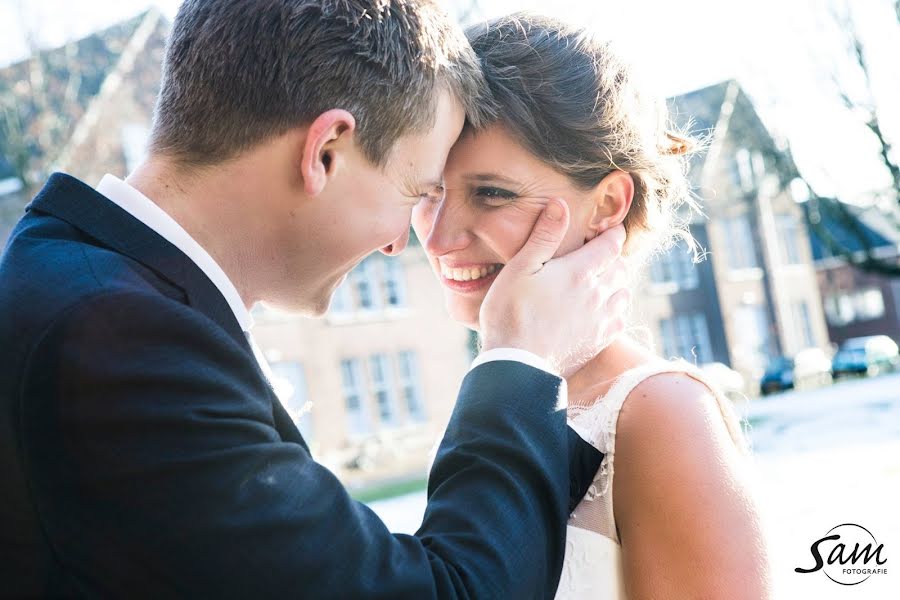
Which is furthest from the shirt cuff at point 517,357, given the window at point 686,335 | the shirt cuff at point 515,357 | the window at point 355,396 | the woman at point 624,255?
the window at point 686,335

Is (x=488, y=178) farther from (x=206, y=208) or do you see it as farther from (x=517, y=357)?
(x=206, y=208)

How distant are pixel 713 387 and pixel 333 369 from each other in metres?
25.4

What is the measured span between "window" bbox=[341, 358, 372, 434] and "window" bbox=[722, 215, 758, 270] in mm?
17917

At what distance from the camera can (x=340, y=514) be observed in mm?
1549

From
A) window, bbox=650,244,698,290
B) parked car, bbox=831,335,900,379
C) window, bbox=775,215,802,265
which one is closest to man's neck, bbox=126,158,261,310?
window, bbox=650,244,698,290

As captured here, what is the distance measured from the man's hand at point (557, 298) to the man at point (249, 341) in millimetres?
10

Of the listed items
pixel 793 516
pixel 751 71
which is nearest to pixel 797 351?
pixel 751 71

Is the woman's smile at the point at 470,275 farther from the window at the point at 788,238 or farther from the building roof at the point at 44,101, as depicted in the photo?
the window at the point at 788,238

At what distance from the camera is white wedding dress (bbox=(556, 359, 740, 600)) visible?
254 cm

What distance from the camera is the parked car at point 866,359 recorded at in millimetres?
38250

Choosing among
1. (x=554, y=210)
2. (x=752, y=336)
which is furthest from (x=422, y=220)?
(x=752, y=336)

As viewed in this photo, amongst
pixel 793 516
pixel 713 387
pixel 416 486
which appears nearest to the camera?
pixel 713 387

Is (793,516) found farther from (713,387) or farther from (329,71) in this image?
(329,71)

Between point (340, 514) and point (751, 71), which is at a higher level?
point (751, 71)
